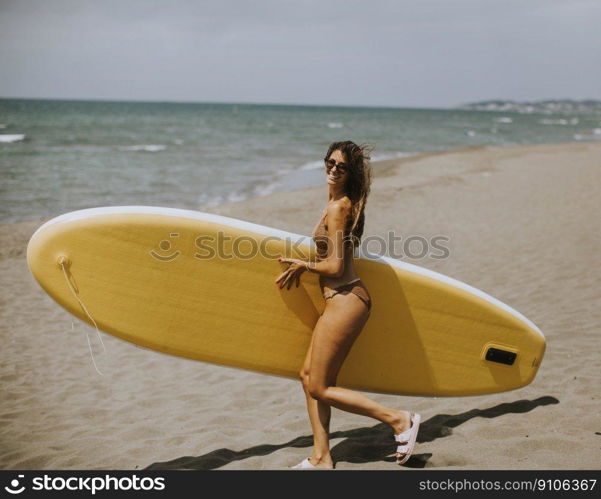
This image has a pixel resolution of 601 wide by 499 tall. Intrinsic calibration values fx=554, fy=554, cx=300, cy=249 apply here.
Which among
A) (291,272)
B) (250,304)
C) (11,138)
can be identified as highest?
(11,138)

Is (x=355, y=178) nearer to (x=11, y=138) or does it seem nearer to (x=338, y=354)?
(x=338, y=354)

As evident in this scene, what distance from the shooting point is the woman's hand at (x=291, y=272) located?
2.60 metres

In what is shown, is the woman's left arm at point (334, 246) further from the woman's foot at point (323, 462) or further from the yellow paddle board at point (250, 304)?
the woman's foot at point (323, 462)

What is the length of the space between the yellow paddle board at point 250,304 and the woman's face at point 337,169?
520mm

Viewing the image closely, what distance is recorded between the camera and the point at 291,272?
2.67 metres

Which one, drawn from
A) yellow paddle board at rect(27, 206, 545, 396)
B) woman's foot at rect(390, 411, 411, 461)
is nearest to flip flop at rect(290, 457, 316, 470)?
woman's foot at rect(390, 411, 411, 461)

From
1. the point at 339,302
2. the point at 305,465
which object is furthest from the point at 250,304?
the point at 305,465

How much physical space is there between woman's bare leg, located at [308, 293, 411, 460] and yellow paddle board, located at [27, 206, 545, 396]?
1.41ft

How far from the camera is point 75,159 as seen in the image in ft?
62.6

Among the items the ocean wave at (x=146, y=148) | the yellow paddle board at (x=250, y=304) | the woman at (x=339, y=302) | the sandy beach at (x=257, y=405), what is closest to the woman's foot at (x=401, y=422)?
the woman at (x=339, y=302)

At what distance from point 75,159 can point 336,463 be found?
18706 mm

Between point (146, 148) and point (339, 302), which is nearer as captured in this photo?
point (339, 302)

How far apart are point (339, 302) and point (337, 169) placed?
1.95 ft
